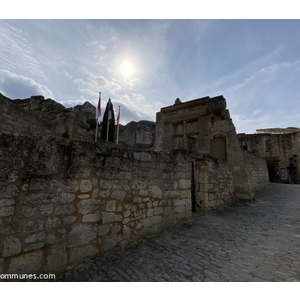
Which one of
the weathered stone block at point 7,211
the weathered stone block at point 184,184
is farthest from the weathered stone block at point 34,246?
the weathered stone block at point 184,184

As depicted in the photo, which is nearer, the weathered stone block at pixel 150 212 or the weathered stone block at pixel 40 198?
the weathered stone block at pixel 40 198

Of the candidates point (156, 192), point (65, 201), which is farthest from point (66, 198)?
point (156, 192)

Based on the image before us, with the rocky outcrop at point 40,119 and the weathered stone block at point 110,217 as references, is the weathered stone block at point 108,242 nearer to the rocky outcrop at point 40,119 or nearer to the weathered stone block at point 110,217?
the weathered stone block at point 110,217

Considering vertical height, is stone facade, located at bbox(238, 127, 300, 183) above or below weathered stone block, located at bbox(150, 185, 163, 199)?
above

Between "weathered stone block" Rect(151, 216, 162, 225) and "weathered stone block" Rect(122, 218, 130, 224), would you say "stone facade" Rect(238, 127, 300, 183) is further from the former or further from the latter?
"weathered stone block" Rect(122, 218, 130, 224)

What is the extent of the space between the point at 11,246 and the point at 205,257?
8.37 ft

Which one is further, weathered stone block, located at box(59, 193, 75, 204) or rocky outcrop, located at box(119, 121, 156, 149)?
rocky outcrop, located at box(119, 121, 156, 149)

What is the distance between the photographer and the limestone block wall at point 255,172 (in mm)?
9906

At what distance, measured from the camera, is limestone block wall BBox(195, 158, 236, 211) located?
5.33 m

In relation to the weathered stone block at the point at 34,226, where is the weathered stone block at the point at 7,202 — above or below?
above

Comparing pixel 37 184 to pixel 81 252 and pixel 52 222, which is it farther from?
pixel 81 252

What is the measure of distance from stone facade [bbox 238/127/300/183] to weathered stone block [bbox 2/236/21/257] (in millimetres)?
21932

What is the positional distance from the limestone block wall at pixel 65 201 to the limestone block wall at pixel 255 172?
9071 millimetres

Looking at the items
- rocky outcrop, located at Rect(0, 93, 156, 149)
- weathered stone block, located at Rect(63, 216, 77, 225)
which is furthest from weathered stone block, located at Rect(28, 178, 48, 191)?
rocky outcrop, located at Rect(0, 93, 156, 149)
